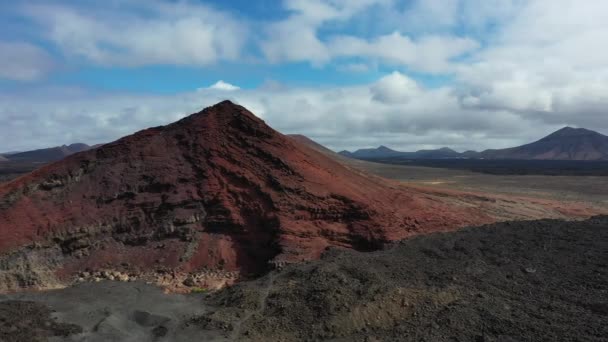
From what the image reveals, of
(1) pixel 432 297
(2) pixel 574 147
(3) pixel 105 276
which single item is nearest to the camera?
(1) pixel 432 297

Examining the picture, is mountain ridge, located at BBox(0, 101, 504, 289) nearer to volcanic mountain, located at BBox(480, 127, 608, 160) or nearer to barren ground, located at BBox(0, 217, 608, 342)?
barren ground, located at BBox(0, 217, 608, 342)

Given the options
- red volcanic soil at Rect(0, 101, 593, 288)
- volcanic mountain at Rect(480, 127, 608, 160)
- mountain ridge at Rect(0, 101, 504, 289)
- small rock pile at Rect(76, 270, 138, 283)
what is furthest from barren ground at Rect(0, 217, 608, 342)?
volcanic mountain at Rect(480, 127, 608, 160)

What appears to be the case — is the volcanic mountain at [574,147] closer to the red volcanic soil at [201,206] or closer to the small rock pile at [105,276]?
the red volcanic soil at [201,206]

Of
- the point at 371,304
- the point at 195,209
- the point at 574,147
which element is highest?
the point at 574,147

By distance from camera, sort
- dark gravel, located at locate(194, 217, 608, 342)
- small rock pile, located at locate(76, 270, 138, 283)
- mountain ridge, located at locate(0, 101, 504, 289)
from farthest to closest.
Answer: mountain ridge, located at locate(0, 101, 504, 289) → small rock pile, located at locate(76, 270, 138, 283) → dark gravel, located at locate(194, 217, 608, 342)

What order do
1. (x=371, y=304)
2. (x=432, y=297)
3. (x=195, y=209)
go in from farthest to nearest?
(x=195, y=209) < (x=432, y=297) < (x=371, y=304)

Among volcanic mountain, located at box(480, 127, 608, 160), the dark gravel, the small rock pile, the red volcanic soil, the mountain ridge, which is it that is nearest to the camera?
the dark gravel

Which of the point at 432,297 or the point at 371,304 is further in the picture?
the point at 432,297

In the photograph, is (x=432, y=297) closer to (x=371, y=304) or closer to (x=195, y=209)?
(x=371, y=304)

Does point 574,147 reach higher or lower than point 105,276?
higher

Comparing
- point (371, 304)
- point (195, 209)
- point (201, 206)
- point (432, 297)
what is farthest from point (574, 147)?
point (371, 304)
